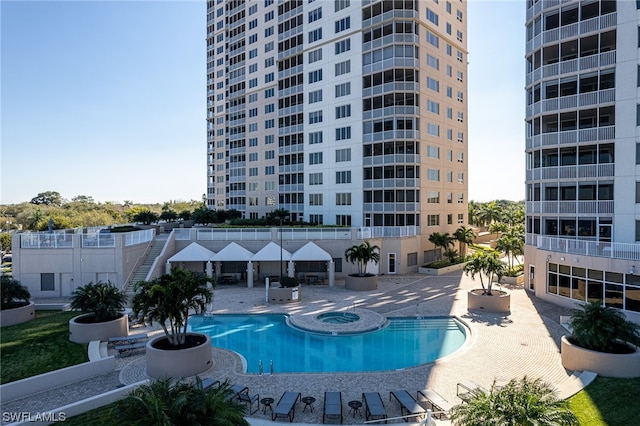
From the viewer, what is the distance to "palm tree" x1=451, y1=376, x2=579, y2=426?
9.11 meters

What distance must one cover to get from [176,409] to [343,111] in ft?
135

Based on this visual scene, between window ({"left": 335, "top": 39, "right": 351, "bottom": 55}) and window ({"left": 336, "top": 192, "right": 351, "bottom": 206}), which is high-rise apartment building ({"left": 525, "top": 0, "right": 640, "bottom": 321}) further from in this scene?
window ({"left": 335, "top": 39, "right": 351, "bottom": 55})

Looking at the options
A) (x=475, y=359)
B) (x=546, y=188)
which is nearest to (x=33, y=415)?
(x=475, y=359)

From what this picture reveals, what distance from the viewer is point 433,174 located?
145ft

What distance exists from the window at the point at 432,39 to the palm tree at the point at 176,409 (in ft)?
147

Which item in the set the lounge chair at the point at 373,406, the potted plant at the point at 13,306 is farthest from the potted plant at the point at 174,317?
the potted plant at the point at 13,306

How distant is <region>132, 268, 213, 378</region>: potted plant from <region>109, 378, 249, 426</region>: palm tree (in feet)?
19.6

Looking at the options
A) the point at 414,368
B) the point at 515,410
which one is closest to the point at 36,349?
the point at 414,368

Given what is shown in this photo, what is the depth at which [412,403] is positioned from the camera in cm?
1281

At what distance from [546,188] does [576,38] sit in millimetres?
11048

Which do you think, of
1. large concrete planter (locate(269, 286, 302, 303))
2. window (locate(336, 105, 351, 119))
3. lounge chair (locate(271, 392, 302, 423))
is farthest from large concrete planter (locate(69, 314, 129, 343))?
window (locate(336, 105, 351, 119))

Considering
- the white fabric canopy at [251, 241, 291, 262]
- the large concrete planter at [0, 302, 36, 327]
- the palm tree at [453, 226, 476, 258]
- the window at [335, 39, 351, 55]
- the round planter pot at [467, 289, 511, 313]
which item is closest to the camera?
the large concrete planter at [0, 302, 36, 327]

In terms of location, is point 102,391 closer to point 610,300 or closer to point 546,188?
point 610,300

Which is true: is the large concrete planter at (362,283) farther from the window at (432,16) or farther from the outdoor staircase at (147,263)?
the window at (432,16)
